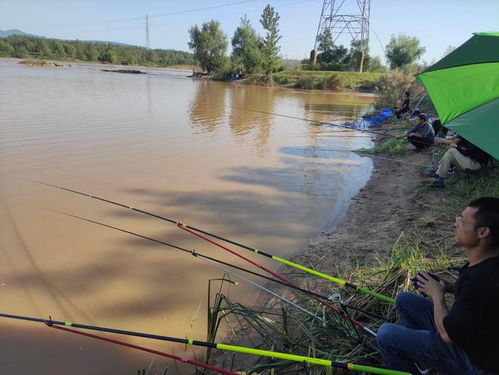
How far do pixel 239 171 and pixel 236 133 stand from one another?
4.74 metres

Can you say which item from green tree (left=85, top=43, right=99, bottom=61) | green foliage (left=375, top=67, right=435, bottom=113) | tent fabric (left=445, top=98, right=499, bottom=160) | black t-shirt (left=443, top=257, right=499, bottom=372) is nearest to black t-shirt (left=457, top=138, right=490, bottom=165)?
tent fabric (left=445, top=98, right=499, bottom=160)

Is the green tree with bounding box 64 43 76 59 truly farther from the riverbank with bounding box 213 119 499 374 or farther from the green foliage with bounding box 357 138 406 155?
the riverbank with bounding box 213 119 499 374

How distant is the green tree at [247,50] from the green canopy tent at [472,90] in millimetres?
46571

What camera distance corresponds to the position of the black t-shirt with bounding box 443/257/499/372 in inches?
57.1

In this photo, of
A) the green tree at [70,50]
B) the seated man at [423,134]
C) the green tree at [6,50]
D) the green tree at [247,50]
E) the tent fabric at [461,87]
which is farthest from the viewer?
the green tree at [70,50]

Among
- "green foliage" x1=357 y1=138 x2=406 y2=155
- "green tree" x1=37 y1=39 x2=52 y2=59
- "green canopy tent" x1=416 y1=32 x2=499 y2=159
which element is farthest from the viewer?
"green tree" x1=37 y1=39 x2=52 y2=59

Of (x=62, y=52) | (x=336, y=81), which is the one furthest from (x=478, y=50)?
(x=62, y=52)

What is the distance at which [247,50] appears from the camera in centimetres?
4706

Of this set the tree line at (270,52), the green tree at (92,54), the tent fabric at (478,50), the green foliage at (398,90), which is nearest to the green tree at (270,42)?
the tree line at (270,52)

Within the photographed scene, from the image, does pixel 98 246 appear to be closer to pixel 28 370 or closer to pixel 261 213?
pixel 28 370

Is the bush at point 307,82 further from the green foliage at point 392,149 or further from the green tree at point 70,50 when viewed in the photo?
the green tree at point 70,50

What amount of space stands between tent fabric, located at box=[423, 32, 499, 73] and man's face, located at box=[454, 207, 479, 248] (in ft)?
3.93

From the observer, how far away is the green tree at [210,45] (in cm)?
5909

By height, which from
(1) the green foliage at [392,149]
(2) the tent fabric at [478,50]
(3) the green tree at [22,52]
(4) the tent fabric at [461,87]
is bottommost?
(1) the green foliage at [392,149]
